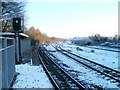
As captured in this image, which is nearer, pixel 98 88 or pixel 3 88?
pixel 3 88

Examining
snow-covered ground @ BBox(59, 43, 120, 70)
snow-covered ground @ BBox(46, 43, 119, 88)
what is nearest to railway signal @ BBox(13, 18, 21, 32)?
snow-covered ground @ BBox(46, 43, 119, 88)

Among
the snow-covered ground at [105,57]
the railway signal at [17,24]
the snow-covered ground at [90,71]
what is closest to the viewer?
the snow-covered ground at [90,71]

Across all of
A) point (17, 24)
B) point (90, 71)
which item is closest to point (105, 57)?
point (90, 71)

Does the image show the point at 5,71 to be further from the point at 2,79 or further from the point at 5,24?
the point at 5,24

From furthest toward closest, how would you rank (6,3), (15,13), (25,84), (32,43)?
(32,43), (15,13), (6,3), (25,84)

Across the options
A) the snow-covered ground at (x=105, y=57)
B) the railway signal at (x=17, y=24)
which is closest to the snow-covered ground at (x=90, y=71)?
the snow-covered ground at (x=105, y=57)

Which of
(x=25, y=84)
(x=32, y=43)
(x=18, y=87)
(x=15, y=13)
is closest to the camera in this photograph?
(x=18, y=87)

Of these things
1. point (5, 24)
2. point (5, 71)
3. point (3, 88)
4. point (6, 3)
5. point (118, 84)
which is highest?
point (6, 3)

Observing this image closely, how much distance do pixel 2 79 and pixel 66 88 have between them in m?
3.12

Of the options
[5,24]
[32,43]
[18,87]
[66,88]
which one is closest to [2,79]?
[18,87]

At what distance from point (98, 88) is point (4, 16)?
1276 inches

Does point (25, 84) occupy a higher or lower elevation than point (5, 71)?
lower

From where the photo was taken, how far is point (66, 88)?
801cm

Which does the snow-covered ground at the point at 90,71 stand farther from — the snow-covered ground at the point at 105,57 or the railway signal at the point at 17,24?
the railway signal at the point at 17,24
